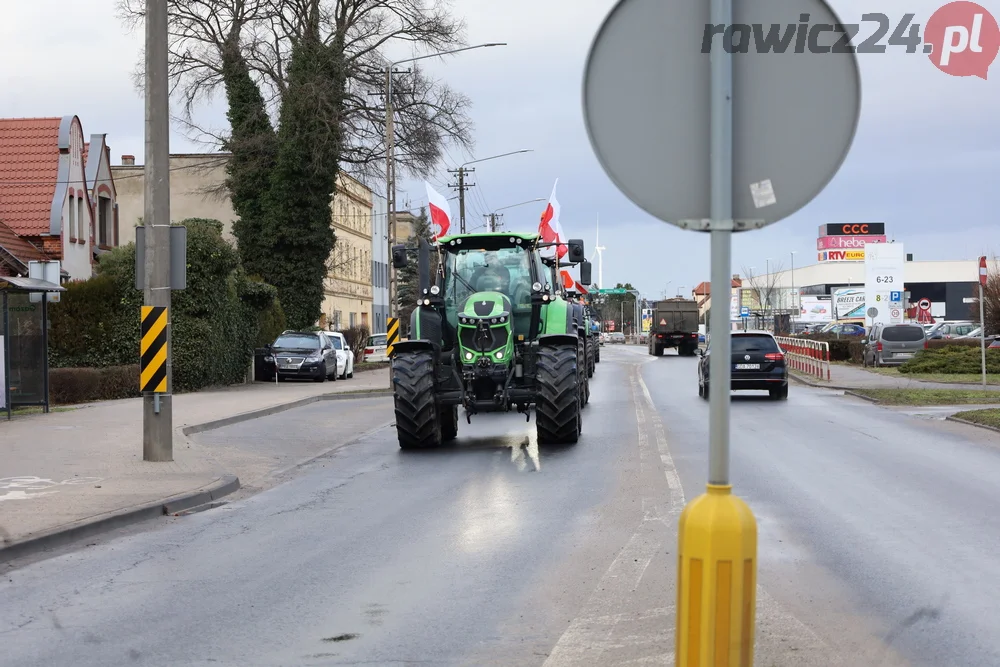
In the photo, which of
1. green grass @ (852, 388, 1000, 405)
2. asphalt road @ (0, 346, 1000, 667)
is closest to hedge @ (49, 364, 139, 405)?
asphalt road @ (0, 346, 1000, 667)

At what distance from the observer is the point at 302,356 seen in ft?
130

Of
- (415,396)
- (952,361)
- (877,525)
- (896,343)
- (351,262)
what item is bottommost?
(877,525)

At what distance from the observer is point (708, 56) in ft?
13.4

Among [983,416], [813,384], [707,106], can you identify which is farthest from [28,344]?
[707,106]

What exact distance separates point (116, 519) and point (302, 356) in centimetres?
2921

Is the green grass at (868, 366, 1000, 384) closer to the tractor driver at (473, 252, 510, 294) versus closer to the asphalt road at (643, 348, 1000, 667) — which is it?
the asphalt road at (643, 348, 1000, 667)

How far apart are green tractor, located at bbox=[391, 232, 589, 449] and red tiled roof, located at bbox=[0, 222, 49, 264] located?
22.1 meters

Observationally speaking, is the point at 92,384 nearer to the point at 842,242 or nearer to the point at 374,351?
the point at 374,351

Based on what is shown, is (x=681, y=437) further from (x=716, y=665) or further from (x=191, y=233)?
(x=191, y=233)

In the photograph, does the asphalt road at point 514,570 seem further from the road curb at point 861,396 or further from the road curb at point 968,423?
the road curb at point 861,396

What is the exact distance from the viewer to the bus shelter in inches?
889

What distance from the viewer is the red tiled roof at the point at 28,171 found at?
129 ft

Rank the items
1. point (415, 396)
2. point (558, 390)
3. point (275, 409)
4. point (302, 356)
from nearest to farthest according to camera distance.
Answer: point (558, 390)
point (415, 396)
point (275, 409)
point (302, 356)

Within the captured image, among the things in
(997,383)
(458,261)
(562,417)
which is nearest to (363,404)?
(458,261)
